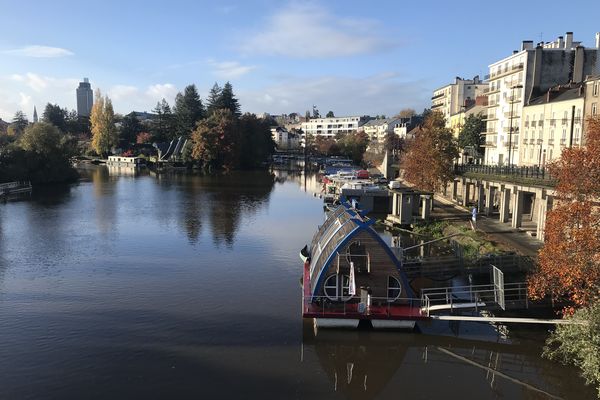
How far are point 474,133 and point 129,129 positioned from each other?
122545mm

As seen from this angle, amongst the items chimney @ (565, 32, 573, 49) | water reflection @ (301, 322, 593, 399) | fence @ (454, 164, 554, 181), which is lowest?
water reflection @ (301, 322, 593, 399)

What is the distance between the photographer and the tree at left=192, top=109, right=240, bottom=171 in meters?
119

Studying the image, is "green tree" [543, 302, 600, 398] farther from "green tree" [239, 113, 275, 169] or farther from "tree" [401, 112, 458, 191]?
"green tree" [239, 113, 275, 169]

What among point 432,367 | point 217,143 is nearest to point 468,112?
point 217,143

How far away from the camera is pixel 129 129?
541 feet

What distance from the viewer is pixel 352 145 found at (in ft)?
518

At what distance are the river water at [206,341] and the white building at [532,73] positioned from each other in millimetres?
36569

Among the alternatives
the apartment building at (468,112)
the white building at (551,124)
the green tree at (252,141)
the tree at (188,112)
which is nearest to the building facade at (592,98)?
the white building at (551,124)

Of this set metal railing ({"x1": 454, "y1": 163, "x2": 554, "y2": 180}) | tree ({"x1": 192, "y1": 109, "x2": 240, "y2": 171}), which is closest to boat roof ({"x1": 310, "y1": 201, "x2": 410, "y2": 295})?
metal railing ({"x1": 454, "y1": 163, "x2": 554, "y2": 180})

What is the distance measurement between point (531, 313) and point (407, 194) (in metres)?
26.8

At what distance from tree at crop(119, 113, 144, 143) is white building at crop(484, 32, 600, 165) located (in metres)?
130

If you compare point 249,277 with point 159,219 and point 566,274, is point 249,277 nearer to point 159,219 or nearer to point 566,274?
point 566,274

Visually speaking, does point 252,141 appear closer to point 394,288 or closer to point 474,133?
point 474,133

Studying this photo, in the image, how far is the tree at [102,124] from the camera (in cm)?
14488
